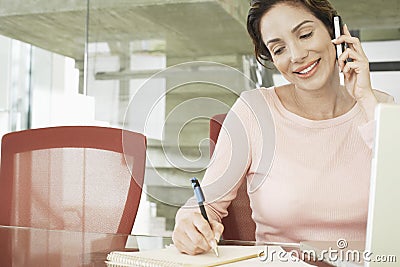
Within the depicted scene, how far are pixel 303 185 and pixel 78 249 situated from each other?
59cm

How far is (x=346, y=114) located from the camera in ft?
5.35

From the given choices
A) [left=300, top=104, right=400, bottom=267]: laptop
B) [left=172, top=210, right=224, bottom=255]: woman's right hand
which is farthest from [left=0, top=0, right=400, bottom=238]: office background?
[left=300, top=104, right=400, bottom=267]: laptop

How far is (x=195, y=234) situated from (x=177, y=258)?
0.23 ft

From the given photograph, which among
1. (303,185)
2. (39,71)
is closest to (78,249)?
(303,185)

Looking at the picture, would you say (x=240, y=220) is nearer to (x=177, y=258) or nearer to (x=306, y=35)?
(x=306, y=35)

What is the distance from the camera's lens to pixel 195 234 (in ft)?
3.52

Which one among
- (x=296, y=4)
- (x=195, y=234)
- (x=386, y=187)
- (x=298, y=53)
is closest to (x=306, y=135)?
(x=298, y=53)

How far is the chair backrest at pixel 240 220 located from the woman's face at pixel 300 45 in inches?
9.7

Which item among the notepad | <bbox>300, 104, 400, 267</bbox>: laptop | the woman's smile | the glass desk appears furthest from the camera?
the woman's smile

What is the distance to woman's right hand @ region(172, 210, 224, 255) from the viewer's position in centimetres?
106

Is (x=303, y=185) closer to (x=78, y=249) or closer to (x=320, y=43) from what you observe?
(x=320, y=43)

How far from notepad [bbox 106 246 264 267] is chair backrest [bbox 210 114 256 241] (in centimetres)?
56

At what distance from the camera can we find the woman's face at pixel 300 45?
5.48 ft

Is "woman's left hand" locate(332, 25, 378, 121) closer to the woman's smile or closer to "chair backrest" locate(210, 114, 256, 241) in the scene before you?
the woman's smile
